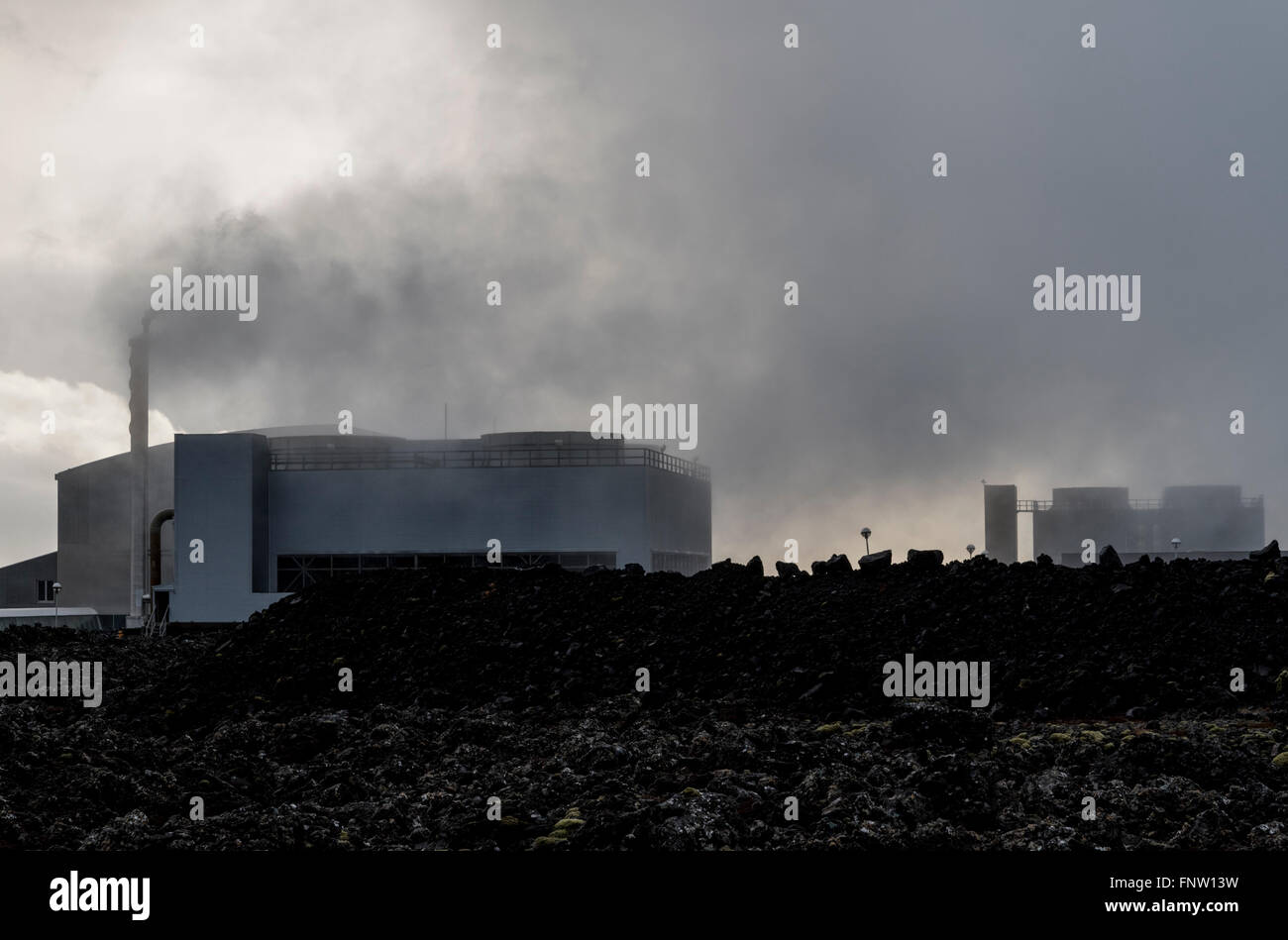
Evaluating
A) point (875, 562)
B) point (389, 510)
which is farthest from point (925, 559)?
A: point (389, 510)

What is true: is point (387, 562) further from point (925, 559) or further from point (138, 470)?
point (925, 559)

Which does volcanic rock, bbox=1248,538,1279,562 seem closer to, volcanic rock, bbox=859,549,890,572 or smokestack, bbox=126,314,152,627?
volcanic rock, bbox=859,549,890,572

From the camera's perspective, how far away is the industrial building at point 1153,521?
68.2m

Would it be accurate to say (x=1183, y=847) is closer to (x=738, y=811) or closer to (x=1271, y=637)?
(x=738, y=811)

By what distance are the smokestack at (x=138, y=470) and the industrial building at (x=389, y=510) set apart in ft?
0.36

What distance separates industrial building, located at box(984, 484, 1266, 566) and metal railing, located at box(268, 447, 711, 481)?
3268 cm

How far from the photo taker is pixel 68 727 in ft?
57.4

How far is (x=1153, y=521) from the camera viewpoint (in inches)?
2714

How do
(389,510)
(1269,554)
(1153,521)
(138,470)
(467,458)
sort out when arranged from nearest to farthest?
(1269,554), (389,510), (467,458), (138,470), (1153,521)

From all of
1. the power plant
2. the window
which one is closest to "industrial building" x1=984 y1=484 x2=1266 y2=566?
the power plant

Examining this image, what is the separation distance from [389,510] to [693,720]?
2914 centimetres

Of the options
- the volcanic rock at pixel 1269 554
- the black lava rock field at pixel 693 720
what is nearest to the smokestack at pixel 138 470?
the black lava rock field at pixel 693 720
